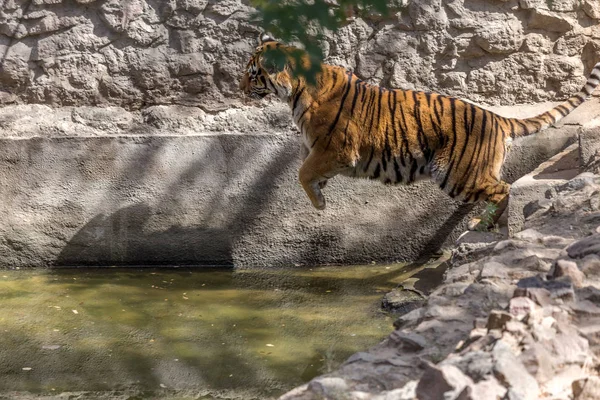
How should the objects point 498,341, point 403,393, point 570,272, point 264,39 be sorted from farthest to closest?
point 264,39
point 570,272
point 498,341
point 403,393

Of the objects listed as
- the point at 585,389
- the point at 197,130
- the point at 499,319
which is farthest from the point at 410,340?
the point at 197,130

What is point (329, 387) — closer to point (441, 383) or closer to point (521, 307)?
point (441, 383)

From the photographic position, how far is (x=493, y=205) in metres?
5.90

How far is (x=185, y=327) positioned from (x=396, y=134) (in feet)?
6.79

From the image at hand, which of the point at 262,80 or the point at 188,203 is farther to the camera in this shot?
the point at 188,203

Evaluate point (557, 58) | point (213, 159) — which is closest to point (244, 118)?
point (213, 159)

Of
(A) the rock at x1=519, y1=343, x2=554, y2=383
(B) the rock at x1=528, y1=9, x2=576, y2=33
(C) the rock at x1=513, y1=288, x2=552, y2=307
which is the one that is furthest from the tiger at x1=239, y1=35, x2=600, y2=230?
(A) the rock at x1=519, y1=343, x2=554, y2=383

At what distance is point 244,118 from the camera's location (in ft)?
22.7

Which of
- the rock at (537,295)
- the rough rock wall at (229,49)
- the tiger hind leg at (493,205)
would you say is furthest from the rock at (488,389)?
the rough rock wall at (229,49)

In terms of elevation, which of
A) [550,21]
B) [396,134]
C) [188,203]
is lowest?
[188,203]

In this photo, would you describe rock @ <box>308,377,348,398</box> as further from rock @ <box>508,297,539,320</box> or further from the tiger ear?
the tiger ear

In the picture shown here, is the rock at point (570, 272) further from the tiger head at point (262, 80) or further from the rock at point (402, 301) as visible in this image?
the tiger head at point (262, 80)

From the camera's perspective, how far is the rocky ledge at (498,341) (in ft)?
8.57

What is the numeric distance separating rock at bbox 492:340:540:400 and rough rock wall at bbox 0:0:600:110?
14.9ft
